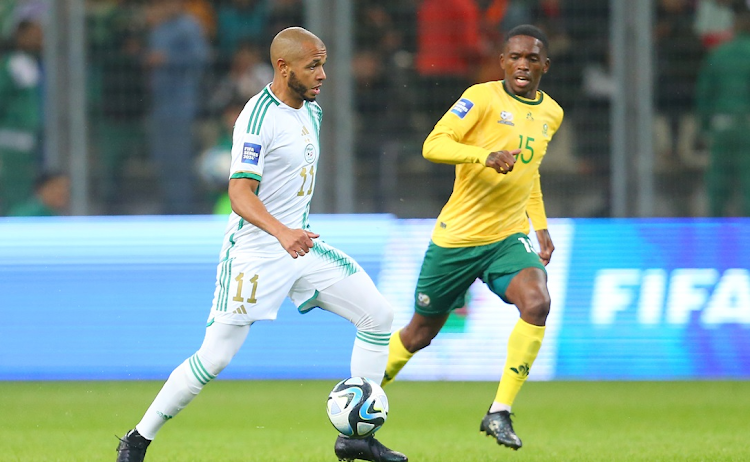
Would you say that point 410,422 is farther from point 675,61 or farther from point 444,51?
point 675,61

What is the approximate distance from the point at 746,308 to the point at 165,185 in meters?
5.18

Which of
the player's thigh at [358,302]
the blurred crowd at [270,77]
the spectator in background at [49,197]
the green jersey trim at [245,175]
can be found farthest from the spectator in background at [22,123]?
the green jersey trim at [245,175]

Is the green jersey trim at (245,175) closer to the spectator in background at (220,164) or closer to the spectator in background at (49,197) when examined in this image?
the spectator in background at (49,197)

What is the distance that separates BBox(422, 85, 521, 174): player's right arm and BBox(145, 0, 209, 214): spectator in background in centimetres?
500

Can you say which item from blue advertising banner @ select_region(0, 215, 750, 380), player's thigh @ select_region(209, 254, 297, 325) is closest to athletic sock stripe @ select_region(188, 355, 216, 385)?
player's thigh @ select_region(209, 254, 297, 325)

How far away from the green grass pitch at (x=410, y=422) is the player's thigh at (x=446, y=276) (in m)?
0.77

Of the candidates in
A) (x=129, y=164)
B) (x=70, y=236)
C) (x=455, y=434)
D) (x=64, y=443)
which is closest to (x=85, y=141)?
(x=129, y=164)

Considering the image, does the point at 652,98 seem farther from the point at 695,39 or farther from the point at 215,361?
the point at 215,361

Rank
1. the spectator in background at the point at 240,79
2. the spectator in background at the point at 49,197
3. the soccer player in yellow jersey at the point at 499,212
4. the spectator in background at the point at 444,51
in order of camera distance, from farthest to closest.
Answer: the spectator in background at the point at 240,79
the spectator in background at the point at 444,51
the spectator in background at the point at 49,197
the soccer player in yellow jersey at the point at 499,212

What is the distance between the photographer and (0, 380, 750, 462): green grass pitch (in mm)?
6340

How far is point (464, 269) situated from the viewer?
664cm

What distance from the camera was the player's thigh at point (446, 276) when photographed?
21.7ft

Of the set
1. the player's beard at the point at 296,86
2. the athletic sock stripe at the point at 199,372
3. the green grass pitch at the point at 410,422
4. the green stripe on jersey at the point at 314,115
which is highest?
the player's beard at the point at 296,86

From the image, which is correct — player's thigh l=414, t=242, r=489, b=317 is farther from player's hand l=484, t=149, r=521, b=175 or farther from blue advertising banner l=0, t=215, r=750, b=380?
blue advertising banner l=0, t=215, r=750, b=380
